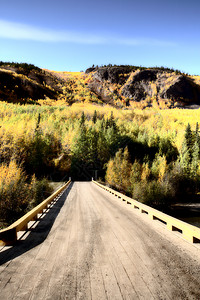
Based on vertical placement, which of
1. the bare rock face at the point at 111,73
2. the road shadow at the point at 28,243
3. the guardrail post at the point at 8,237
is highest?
the bare rock face at the point at 111,73

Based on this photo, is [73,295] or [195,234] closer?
[73,295]

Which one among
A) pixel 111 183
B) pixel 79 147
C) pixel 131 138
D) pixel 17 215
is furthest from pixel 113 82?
pixel 17 215

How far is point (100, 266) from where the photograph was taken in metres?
2.93

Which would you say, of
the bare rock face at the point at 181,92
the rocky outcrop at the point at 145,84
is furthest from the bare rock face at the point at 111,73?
the bare rock face at the point at 181,92

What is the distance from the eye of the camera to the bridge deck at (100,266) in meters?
2.25

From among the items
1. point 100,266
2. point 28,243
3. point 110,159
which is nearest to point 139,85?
point 110,159

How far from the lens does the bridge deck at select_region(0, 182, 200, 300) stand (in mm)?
2250

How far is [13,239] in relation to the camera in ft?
12.4

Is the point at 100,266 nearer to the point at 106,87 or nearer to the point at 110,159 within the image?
the point at 110,159

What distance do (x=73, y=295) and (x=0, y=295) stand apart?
911 mm

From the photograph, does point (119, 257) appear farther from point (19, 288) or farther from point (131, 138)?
point (131, 138)

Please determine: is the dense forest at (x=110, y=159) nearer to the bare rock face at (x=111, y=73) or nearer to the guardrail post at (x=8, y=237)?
the guardrail post at (x=8, y=237)

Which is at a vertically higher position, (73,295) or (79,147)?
(79,147)

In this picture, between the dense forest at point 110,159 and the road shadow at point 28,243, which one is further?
the dense forest at point 110,159
